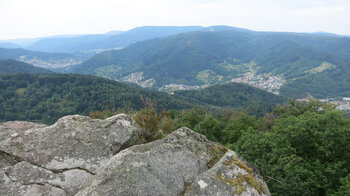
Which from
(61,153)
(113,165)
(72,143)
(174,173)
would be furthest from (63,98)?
(174,173)

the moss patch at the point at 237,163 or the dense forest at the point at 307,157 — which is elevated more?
the moss patch at the point at 237,163

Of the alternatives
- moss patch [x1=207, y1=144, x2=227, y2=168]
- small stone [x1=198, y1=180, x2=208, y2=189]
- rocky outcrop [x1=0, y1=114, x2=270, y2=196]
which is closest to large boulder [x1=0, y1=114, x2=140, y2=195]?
rocky outcrop [x1=0, y1=114, x2=270, y2=196]

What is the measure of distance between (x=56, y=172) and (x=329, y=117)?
23.4m

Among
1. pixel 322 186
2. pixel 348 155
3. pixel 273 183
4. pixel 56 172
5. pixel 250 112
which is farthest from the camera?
pixel 250 112

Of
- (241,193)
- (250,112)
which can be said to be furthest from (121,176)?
(250,112)

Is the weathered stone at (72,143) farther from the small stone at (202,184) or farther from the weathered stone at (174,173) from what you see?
the small stone at (202,184)

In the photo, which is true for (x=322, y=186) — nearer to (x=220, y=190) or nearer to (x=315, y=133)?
(x=315, y=133)

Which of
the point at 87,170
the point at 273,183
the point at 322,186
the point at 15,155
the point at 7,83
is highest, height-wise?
the point at 15,155

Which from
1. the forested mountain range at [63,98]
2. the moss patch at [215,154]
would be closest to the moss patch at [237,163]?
the moss patch at [215,154]

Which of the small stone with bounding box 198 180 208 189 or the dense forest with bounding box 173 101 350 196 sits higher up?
the small stone with bounding box 198 180 208 189

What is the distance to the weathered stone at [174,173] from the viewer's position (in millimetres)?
6352

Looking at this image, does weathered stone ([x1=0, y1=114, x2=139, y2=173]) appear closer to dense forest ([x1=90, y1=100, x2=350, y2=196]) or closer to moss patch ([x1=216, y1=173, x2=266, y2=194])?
dense forest ([x1=90, y1=100, x2=350, y2=196])

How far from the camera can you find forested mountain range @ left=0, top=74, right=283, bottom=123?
145 metres

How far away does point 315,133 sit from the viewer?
1806 centimetres
